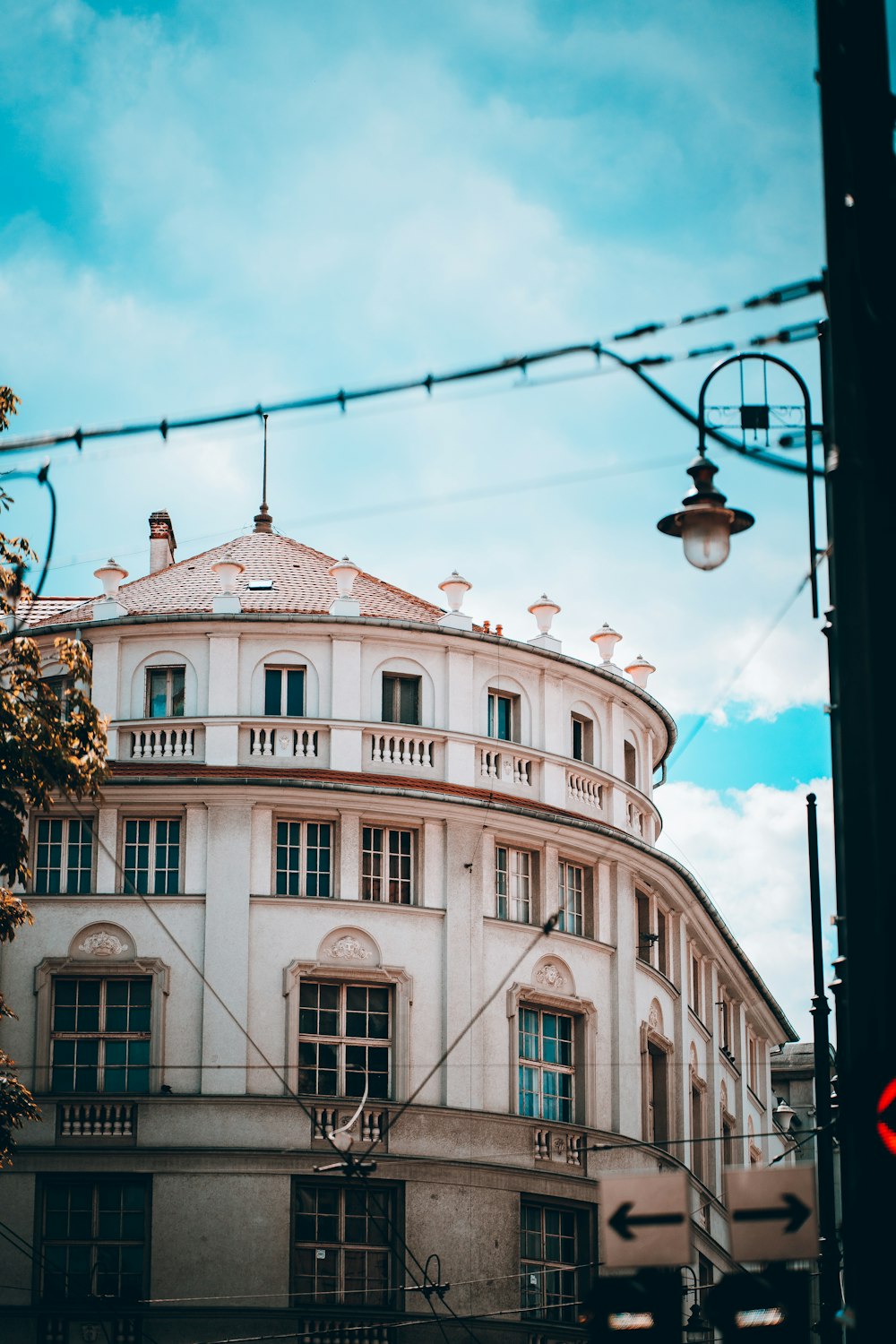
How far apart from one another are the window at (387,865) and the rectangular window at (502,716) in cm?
287

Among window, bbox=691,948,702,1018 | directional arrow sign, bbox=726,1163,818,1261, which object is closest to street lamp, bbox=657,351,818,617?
directional arrow sign, bbox=726,1163,818,1261

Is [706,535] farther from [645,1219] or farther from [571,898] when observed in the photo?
[571,898]

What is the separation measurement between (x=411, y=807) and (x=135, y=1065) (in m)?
6.43

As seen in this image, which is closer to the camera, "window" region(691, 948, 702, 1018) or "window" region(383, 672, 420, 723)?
"window" region(383, 672, 420, 723)

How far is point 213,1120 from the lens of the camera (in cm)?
3406

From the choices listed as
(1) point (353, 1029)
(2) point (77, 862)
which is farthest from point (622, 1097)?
(2) point (77, 862)

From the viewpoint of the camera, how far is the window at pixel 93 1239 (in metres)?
33.4

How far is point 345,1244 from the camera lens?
3388 cm

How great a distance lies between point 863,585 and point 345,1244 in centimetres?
2649

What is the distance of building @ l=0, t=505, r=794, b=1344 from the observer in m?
33.7

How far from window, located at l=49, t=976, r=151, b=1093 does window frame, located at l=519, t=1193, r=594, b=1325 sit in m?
6.98

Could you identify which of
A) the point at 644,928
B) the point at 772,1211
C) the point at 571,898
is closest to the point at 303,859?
the point at 571,898

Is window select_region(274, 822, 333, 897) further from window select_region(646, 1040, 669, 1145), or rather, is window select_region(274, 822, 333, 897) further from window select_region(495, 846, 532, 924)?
window select_region(646, 1040, 669, 1145)

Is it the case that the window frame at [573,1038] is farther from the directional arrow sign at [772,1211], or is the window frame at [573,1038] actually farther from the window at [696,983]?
the directional arrow sign at [772,1211]
